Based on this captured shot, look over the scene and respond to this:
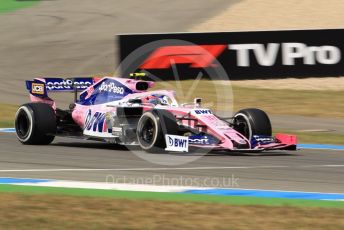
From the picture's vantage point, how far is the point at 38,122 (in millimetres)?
14766

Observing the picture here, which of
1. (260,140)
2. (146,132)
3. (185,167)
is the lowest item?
(185,167)

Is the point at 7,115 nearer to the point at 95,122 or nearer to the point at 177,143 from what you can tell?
the point at 95,122

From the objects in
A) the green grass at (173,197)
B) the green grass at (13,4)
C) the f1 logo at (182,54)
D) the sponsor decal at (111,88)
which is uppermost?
the green grass at (13,4)

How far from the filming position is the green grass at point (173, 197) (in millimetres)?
9477

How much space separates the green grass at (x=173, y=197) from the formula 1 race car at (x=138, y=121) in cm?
306

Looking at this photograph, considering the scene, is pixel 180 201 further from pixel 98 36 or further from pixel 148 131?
pixel 98 36

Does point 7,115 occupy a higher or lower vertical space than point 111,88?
lower

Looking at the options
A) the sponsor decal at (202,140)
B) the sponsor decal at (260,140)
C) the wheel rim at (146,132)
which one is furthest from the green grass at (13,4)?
the sponsor decal at (202,140)

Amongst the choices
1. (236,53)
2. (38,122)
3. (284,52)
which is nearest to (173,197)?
(38,122)

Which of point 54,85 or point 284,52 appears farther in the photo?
point 284,52

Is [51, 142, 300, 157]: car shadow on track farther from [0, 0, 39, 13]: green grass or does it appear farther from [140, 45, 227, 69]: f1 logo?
[0, 0, 39, 13]: green grass

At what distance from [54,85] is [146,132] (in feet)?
9.22

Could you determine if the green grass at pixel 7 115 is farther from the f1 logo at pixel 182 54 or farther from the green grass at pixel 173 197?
the green grass at pixel 173 197

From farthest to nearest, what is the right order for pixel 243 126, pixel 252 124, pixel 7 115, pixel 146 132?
pixel 7 115, pixel 243 126, pixel 252 124, pixel 146 132
